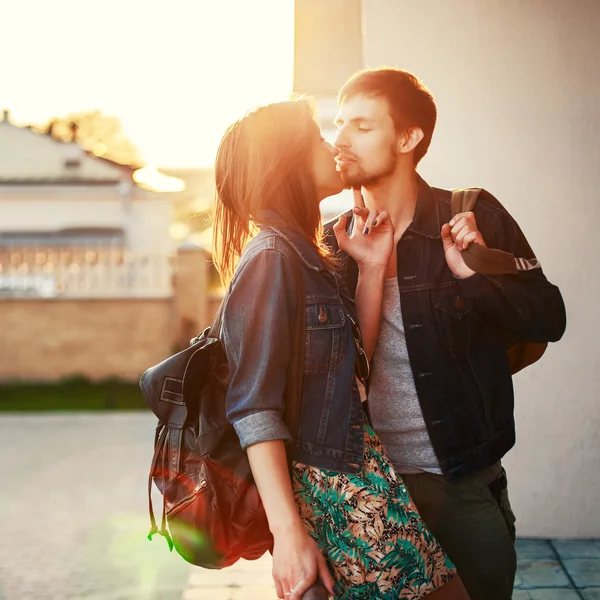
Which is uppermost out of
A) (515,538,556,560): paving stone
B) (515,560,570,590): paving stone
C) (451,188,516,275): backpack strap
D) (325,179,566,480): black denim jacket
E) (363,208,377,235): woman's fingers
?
(363,208,377,235): woman's fingers

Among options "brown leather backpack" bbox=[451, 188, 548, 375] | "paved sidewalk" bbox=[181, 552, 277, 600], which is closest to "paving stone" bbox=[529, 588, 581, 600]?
"paved sidewalk" bbox=[181, 552, 277, 600]

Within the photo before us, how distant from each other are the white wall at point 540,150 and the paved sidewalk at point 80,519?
218 centimetres

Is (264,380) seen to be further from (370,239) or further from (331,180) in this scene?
(370,239)

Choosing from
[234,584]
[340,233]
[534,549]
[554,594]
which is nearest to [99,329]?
[234,584]

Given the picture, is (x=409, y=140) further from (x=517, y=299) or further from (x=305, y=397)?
(x=305, y=397)

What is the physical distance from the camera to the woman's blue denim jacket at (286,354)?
1.63 meters

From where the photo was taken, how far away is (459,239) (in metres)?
2.07

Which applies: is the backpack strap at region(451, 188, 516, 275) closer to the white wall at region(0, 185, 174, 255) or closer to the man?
the man

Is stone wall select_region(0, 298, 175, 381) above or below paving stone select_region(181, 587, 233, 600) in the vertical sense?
below

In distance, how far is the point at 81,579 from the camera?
4.58m

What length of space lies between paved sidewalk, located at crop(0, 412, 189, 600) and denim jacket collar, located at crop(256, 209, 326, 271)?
A: 9.86 feet

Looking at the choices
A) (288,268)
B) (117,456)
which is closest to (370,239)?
(288,268)

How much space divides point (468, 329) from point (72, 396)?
37.6 ft

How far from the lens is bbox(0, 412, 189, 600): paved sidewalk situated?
450 cm
